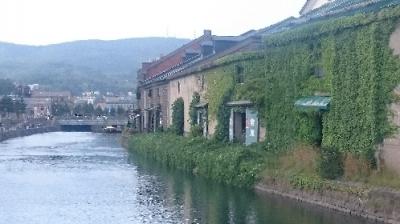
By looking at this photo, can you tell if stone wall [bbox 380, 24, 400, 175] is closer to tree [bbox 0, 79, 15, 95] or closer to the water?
the water

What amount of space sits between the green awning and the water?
457 centimetres

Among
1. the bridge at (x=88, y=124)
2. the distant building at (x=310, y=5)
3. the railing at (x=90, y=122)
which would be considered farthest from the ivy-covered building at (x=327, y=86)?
the railing at (x=90, y=122)

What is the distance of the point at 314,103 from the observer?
28.9 m

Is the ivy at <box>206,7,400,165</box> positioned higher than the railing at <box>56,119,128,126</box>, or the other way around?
the ivy at <box>206,7,400,165</box>

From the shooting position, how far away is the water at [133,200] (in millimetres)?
23328

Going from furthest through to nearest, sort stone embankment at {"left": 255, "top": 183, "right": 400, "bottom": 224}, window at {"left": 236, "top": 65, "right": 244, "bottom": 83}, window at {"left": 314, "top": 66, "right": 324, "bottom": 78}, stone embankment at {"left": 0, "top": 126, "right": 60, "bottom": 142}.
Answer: stone embankment at {"left": 0, "top": 126, "right": 60, "bottom": 142}
window at {"left": 236, "top": 65, "right": 244, "bottom": 83}
window at {"left": 314, "top": 66, "right": 324, "bottom": 78}
stone embankment at {"left": 255, "top": 183, "right": 400, "bottom": 224}

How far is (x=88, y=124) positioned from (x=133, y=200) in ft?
345

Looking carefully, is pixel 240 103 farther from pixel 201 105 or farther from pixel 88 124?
pixel 88 124

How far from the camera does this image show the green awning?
1103 inches

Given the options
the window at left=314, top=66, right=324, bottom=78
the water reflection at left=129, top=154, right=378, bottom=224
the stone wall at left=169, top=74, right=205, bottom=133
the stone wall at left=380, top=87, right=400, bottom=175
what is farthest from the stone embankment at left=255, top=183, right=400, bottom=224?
the stone wall at left=169, top=74, right=205, bottom=133

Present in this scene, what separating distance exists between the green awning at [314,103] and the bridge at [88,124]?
101 metres

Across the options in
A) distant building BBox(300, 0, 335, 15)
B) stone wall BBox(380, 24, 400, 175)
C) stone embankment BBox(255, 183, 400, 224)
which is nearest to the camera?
stone embankment BBox(255, 183, 400, 224)

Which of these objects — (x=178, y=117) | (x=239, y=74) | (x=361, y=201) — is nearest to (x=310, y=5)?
(x=178, y=117)

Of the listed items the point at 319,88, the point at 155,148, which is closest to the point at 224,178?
the point at 319,88
